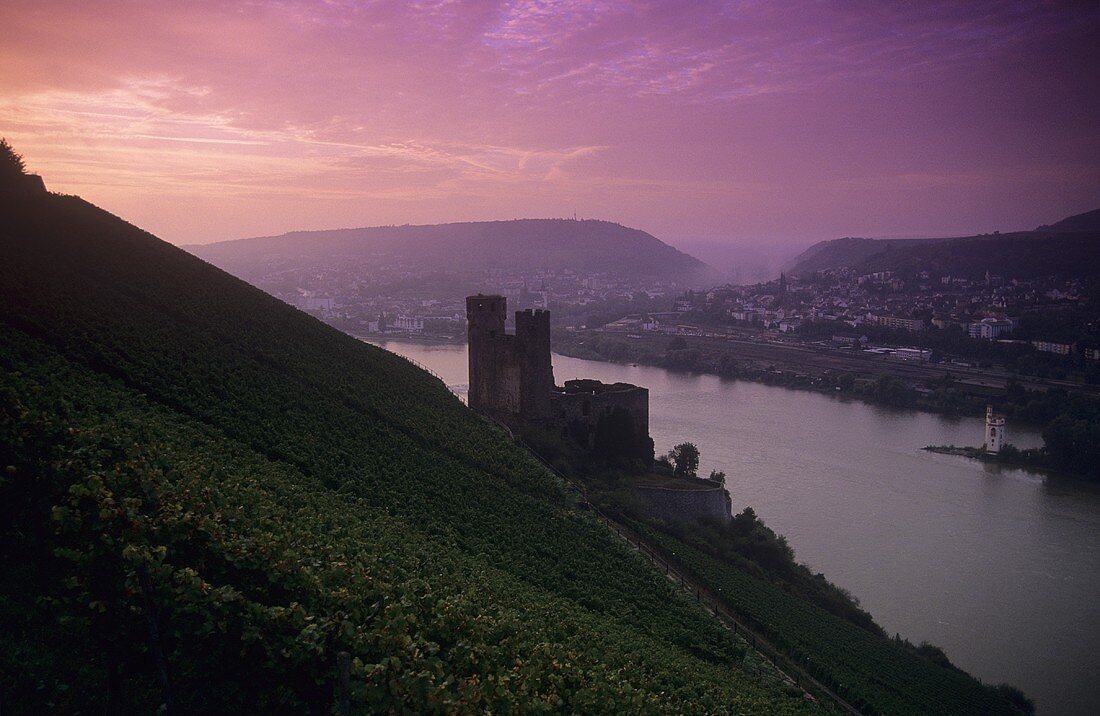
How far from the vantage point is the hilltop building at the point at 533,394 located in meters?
20.5

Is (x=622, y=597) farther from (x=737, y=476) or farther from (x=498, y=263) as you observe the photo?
(x=498, y=263)

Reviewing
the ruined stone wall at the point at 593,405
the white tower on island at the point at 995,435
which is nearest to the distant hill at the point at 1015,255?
the white tower on island at the point at 995,435

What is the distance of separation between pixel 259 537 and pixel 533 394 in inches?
604

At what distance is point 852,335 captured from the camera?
6669 centimetres

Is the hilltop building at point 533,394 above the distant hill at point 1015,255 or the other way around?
the other way around

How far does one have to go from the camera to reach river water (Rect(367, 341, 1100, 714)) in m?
17.7

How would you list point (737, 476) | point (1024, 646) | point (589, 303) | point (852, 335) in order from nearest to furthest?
point (1024, 646)
point (737, 476)
point (852, 335)
point (589, 303)

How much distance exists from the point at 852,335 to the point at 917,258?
49339 mm

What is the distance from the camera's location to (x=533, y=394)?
808 inches

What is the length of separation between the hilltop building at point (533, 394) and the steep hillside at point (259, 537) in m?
4.23

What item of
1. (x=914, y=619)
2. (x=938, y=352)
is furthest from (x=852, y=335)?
(x=914, y=619)

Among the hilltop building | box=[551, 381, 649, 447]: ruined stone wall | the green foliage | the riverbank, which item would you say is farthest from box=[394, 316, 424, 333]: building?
the green foliage

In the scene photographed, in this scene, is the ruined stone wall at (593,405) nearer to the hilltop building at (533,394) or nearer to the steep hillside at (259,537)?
the hilltop building at (533,394)

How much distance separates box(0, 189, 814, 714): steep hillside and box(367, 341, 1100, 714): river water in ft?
33.6
